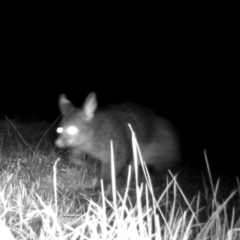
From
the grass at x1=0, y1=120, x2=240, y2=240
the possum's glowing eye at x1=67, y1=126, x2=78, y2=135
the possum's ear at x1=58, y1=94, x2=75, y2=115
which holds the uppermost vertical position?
the possum's ear at x1=58, y1=94, x2=75, y2=115

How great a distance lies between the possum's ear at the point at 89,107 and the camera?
4.97m

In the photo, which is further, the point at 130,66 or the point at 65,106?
the point at 130,66

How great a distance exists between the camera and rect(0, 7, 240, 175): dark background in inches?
350

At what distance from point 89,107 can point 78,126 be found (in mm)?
230

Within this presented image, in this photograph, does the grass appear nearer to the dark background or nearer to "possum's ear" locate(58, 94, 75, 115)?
"possum's ear" locate(58, 94, 75, 115)

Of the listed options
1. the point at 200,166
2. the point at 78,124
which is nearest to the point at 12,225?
the point at 78,124

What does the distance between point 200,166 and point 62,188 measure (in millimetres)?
1930

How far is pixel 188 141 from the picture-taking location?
696cm

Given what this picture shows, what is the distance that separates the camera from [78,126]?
16.4ft

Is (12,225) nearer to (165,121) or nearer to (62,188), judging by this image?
(62,188)

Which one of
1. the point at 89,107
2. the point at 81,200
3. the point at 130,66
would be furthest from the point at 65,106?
the point at 130,66

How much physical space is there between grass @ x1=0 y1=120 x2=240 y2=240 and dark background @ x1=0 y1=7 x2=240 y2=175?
311 centimetres

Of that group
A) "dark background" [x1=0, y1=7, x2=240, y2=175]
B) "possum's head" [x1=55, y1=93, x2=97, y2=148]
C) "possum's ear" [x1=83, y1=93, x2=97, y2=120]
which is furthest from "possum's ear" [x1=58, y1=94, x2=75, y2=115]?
"dark background" [x1=0, y1=7, x2=240, y2=175]

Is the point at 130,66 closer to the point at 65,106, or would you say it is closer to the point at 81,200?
the point at 65,106
